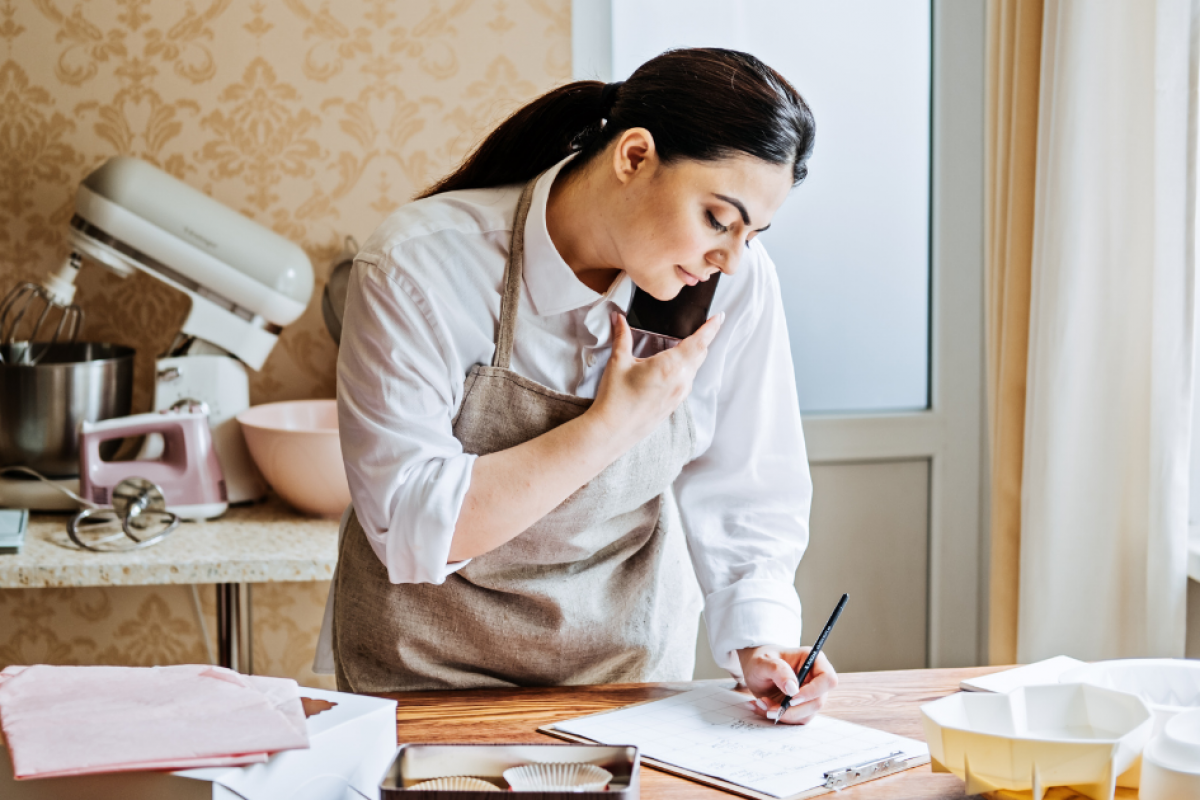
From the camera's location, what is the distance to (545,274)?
113 centimetres

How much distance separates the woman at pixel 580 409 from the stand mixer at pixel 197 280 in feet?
2.73

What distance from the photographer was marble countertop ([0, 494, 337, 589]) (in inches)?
65.5

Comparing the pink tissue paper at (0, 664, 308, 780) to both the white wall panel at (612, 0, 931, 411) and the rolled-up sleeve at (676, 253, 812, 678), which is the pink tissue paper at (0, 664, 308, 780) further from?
the white wall panel at (612, 0, 931, 411)

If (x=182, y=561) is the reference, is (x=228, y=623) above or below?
below

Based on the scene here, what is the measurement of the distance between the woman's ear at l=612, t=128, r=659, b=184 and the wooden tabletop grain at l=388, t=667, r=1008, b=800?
1.68ft

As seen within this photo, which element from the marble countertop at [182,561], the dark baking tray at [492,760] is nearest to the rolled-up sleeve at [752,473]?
the dark baking tray at [492,760]

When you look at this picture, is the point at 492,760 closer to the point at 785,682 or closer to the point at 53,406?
the point at 785,682

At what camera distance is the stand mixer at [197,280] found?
190 centimetres

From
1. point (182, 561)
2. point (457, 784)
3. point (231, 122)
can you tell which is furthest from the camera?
point (231, 122)

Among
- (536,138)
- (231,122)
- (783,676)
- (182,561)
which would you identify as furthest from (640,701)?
(231,122)

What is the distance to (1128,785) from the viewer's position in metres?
0.82

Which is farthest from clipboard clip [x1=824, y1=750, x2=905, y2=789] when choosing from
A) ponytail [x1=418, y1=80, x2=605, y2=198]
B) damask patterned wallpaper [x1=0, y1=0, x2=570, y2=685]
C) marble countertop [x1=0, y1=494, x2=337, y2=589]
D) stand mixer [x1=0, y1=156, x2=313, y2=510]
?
damask patterned wallpaper [x1=0, y1=0, x2=570, y2=685]

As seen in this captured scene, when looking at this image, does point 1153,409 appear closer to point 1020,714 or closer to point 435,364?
point 1020,714

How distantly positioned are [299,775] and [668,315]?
65cm
